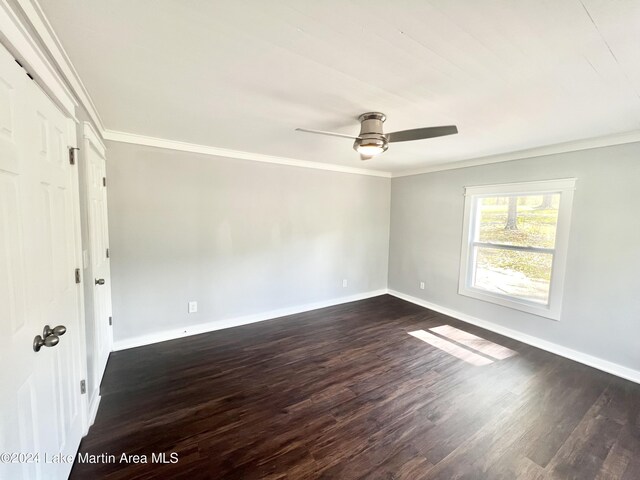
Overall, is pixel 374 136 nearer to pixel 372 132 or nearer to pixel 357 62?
pixel 372 132

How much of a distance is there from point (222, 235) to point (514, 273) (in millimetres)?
3906

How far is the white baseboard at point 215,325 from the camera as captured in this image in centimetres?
300

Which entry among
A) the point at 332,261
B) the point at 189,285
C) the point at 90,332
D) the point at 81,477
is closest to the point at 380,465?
the point at 81,477

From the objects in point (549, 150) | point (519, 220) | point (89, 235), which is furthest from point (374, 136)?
point (519, 220)

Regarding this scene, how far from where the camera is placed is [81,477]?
1.52 meters

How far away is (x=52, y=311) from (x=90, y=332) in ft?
2.85

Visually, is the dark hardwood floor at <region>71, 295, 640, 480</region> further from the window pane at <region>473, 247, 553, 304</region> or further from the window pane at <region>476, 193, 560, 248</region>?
the window pane at <region>476, 193, 560, 248</region>

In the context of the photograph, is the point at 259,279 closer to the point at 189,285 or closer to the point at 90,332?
the point at 189,285

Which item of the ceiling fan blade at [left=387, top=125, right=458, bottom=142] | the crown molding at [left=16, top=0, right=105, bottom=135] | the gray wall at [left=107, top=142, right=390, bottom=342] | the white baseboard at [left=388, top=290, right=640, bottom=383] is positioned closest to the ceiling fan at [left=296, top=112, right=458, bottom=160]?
the ceiling fan blade at [left=387, top=125, right=458, bottom=142]

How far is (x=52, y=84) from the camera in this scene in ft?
4.26

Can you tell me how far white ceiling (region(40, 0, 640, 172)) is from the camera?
111cm

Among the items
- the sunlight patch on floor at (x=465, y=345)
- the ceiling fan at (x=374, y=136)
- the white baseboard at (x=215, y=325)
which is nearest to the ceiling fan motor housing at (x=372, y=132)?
the ceiling fan at (x=374, y=136)

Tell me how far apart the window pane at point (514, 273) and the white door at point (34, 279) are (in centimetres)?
443

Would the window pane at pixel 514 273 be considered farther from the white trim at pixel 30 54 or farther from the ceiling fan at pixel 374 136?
the white trim at pixel 30 54
